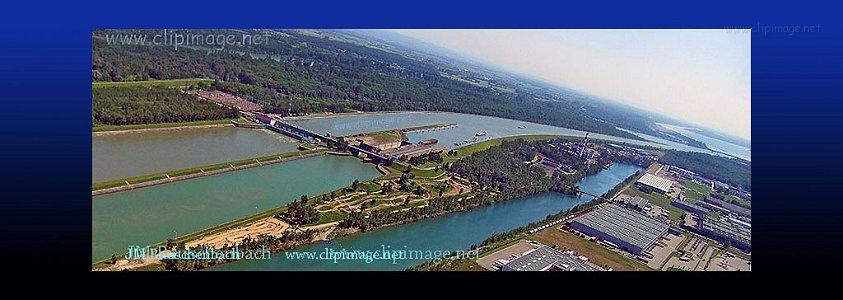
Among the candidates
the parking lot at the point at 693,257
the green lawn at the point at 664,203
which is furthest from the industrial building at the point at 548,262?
the green lawn at the point at 664,203

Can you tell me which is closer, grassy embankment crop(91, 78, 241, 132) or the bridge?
grassy embankment crop(91, 78, 241, 132)

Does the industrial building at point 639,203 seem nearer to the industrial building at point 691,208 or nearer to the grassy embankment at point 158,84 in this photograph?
the industrial building at point 691,208

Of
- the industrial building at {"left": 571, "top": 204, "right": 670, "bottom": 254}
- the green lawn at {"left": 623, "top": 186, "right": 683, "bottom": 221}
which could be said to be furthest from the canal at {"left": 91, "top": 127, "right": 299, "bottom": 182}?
the green lawn at {"left": 623, "top": 186, "right": 683, "bottom": 221}

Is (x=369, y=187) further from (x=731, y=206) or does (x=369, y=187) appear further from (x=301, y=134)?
(x=731, y=206)

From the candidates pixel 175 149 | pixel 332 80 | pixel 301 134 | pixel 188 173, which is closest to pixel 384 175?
pixel 301 134

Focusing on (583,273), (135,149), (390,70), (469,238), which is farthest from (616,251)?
(135,149)

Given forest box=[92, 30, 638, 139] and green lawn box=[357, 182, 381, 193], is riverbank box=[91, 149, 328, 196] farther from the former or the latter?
green lawn box=[357, 182, 381, 193]

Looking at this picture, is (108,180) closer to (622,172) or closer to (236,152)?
(236,152)
